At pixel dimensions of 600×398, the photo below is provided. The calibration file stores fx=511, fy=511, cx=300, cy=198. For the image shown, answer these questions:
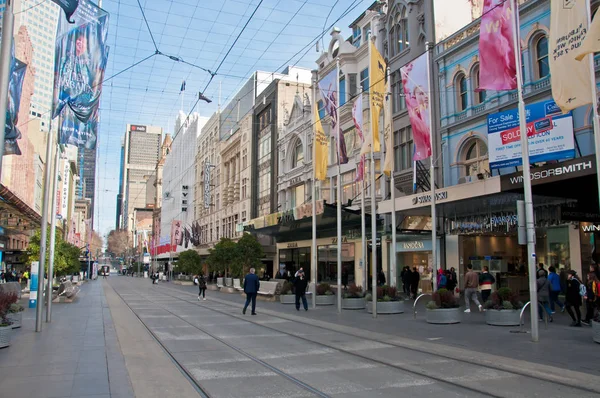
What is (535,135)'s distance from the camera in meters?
18.7

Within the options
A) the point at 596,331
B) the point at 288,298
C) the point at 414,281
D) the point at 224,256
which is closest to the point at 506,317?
the point at 596,331

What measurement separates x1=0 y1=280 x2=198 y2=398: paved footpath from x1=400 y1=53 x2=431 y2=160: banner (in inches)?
533

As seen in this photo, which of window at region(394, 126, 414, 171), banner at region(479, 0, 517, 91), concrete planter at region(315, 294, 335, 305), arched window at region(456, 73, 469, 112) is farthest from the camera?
window at region(394, 126, 414, 171)

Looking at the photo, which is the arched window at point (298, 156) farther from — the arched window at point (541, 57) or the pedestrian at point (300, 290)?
the arched window at point (541, 57)

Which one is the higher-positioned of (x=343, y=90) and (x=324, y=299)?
(x=343, y=90)

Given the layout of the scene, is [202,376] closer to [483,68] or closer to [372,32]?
[483,68]

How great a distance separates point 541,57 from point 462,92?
197 inches

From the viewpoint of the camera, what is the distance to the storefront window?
1406 inches

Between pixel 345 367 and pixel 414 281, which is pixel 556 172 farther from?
pixel 414 281

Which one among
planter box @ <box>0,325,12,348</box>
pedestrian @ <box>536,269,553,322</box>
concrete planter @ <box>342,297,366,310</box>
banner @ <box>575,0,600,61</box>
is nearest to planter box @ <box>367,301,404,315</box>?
concrete planter @ <box>342,297,366,310</box>

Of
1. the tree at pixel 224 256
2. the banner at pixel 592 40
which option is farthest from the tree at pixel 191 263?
the banner at pixel 592 40

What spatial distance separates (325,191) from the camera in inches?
1537

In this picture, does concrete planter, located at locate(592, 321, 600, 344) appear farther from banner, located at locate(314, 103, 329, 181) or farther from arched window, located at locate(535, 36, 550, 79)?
arched window, located at locate(535, 36, 550, 79)

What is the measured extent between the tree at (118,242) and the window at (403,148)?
155503 mm
